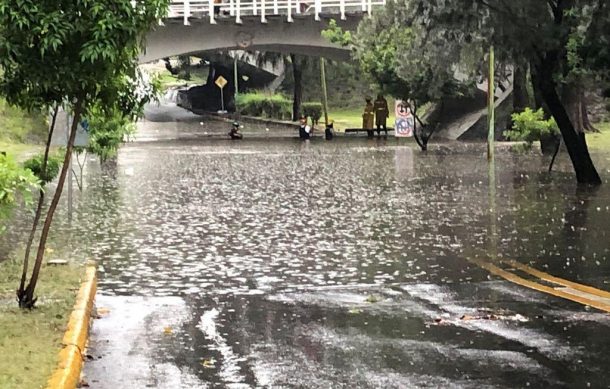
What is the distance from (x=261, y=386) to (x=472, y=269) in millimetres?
5549

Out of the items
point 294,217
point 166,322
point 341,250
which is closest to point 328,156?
point 294,217

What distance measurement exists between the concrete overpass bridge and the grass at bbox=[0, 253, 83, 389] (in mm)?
36131

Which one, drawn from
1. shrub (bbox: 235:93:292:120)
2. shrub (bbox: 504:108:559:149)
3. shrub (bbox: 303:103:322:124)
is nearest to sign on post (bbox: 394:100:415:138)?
shrub (bbox: 504:108:559:149)

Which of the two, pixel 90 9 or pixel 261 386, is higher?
pixel 90 9

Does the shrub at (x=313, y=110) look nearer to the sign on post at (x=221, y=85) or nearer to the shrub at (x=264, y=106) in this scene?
the shrub at (x=264, y=106)

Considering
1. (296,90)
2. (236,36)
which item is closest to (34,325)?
(236,36)

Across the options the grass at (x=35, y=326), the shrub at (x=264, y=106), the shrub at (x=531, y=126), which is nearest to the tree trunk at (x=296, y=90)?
the shrub at (x=264, y=106)

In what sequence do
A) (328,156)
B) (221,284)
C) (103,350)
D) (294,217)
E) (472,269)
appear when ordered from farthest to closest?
1. (328,156)
2. (294,217)
3. (472,269)
4. (221,284)
5. (103,350)

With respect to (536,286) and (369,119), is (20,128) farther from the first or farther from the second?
(536,286)

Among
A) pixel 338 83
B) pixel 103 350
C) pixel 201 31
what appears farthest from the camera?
pixel 338 83

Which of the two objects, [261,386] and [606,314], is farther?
[606,314]

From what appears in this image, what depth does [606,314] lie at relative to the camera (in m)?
8.98

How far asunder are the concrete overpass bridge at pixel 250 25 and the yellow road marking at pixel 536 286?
34.7 m

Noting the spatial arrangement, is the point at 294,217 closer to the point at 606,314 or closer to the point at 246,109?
the point at 606,314
